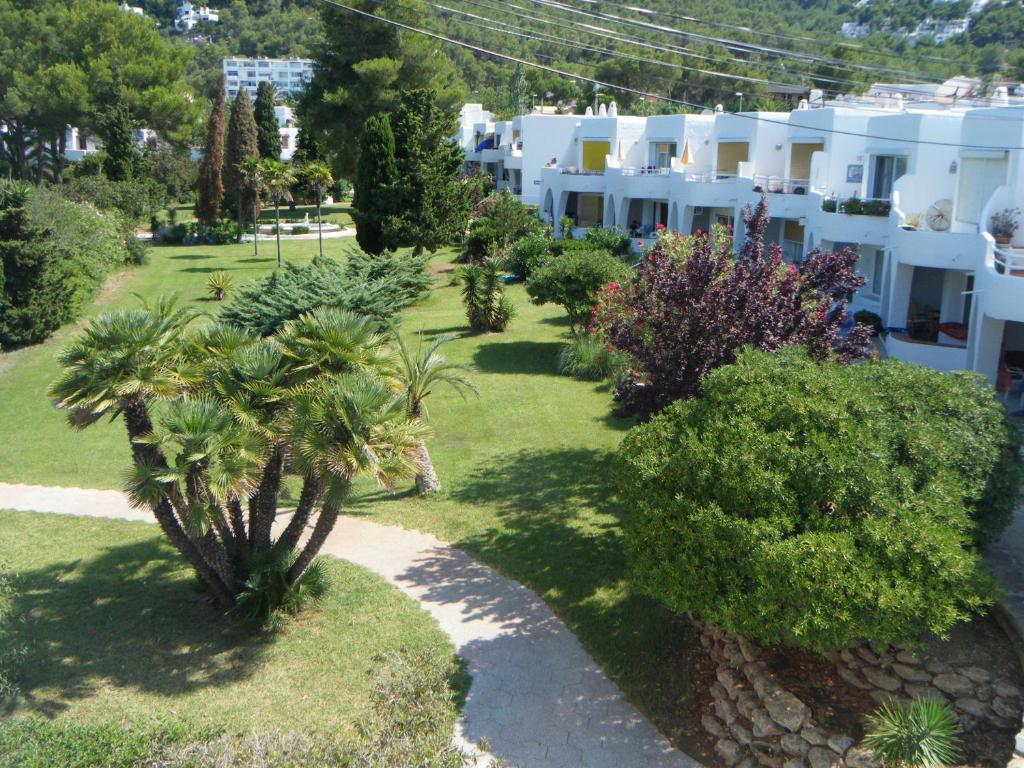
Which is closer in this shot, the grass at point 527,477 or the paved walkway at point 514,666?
the paved walkway at point 514,666

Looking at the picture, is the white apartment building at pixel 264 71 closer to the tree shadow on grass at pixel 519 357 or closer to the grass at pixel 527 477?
the tree shadow on grass at pixel 519 357

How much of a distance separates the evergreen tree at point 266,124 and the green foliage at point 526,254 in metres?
30.8

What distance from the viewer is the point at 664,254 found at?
14.1 m

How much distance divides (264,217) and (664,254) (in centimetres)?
4648

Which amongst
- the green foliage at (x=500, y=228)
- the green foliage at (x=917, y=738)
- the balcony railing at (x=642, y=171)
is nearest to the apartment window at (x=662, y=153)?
the balcony railing at (x=642, y=171)

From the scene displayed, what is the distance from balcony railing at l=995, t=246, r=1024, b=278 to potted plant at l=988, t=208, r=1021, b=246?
536 millimetres

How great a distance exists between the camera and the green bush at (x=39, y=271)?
83.8ft

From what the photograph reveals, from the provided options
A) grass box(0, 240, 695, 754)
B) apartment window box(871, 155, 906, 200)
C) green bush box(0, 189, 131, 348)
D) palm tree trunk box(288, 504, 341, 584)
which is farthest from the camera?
green bush box(0, 189, 131, 348)

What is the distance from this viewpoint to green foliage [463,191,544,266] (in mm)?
35469

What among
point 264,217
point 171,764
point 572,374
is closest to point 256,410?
point 171,764

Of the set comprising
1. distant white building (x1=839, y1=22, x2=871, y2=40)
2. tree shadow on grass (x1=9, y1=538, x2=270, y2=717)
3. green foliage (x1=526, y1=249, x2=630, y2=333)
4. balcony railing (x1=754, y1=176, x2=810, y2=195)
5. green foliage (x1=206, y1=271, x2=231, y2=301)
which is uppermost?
A: distant white building (x1=839, y1=22, x2=871, y2=40)

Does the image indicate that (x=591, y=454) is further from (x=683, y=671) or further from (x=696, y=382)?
(x=683, y=671)

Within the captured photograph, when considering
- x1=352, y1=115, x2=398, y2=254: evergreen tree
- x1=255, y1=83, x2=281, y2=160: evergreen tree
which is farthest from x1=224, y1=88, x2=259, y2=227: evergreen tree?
x1=352, y1=115, x2=398, y2=254: evergreen tree

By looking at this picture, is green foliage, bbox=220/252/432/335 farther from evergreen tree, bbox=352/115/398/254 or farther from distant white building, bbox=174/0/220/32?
distant white building, bbox=174/0/220/32
